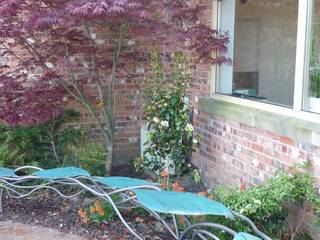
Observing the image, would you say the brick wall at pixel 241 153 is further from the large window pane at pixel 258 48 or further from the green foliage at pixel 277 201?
the large window pane at pixel 258 48

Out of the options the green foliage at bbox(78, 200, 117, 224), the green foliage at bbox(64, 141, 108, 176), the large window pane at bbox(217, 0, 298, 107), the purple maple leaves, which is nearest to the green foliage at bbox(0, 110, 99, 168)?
the green foliage at bbox(64, 141, 108, 176)

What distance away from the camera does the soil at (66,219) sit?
460 centimetres

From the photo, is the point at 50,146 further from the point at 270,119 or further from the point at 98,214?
the point at 270,119

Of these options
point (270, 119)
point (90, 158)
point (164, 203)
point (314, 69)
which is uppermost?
point (314, 69)

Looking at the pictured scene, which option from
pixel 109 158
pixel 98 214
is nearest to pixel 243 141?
pixel 98 214

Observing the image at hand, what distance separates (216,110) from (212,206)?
231 centimetres

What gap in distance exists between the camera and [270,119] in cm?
460

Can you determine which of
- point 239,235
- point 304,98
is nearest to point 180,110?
point 304,98

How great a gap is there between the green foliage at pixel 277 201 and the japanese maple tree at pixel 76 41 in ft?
6.40

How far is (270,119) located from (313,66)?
1.97 feet

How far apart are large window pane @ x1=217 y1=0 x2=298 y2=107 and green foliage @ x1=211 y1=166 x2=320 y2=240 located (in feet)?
A: 4.07

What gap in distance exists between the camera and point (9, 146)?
6801mm

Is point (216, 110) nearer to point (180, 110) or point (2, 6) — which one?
point (180, 110)

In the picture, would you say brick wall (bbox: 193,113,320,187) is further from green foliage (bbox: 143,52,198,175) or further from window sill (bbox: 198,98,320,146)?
green foliage (bbox: 143,52,198,175)
